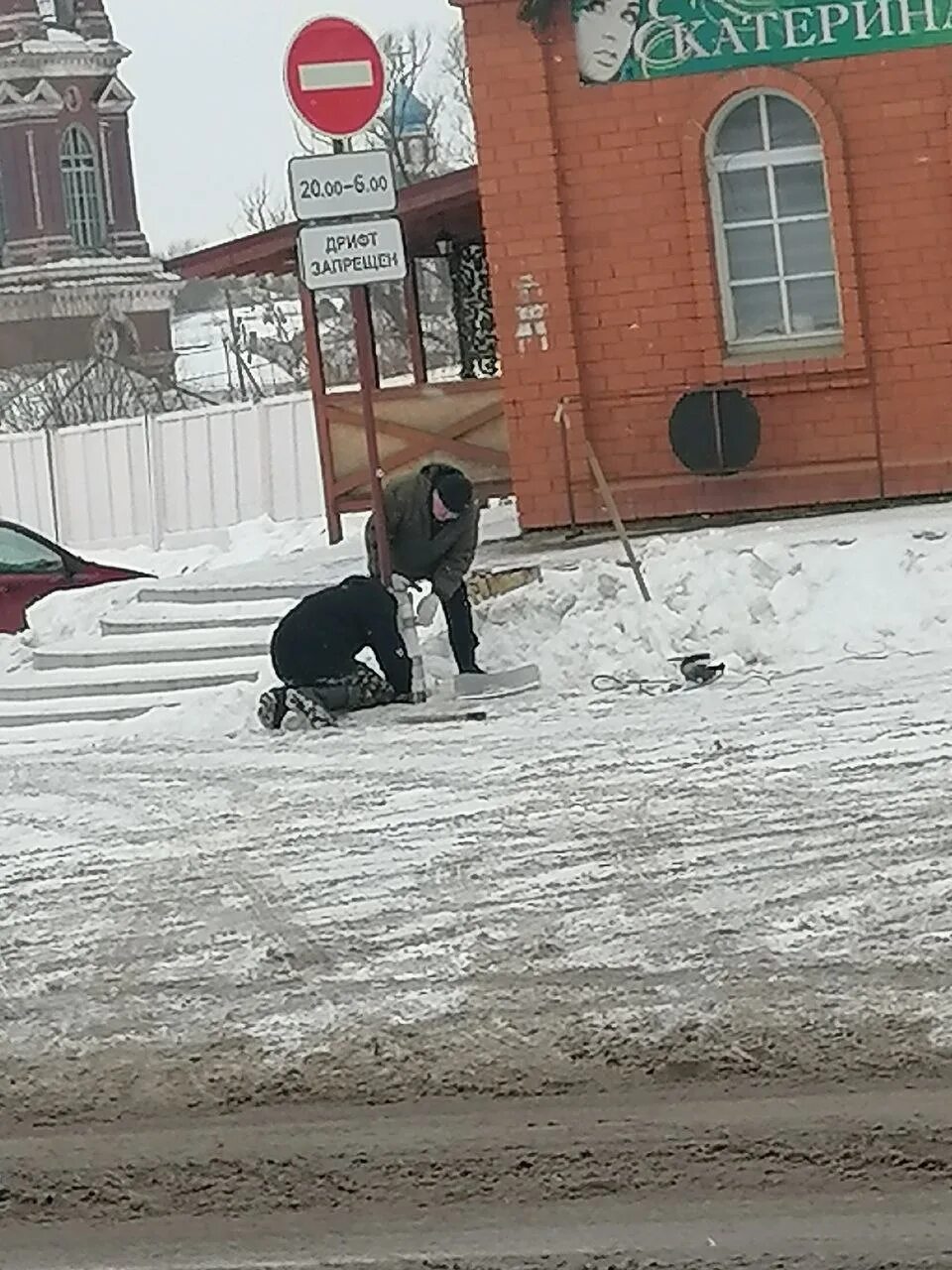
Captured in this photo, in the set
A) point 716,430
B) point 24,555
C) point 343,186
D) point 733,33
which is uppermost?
point 733,33

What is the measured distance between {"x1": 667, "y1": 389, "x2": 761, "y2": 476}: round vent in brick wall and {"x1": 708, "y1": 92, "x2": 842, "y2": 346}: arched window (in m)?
0.52

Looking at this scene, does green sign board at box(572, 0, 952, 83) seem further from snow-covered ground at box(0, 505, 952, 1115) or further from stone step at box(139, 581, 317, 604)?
stone step at box(139, 581, 317, 604)

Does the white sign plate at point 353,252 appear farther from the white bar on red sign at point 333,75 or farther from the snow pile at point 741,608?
the snow pile at point 741,608

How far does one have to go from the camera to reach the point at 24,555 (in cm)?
1892

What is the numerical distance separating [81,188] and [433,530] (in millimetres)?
51513

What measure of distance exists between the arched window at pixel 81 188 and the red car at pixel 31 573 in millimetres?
43975

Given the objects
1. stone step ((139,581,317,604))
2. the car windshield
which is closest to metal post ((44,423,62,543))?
the car windshield

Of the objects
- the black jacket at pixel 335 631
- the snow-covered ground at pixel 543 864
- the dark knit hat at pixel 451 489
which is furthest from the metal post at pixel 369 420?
the snow-covered ground at pixel 543 864

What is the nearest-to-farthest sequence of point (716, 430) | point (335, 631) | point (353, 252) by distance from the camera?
1. point (353, 252)
2. point (335, 631)
3. point (716, 430)

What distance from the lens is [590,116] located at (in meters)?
16.7

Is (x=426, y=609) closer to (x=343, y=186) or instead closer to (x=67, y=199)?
(x=343, y=186)


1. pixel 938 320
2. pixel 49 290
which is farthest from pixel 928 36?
pixel 49 290

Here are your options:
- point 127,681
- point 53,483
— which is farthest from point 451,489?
point 53,483

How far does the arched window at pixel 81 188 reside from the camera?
61.6 m
